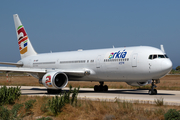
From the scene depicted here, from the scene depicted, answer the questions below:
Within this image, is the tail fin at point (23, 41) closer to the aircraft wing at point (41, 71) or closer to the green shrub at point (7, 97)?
the aircraft wing at point (41, 71)

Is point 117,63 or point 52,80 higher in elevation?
point 117,63

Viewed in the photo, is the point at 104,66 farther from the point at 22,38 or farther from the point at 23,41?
the point at 22,38

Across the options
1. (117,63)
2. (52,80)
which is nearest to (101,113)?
(117,63)

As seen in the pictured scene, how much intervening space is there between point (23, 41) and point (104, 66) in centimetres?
1444

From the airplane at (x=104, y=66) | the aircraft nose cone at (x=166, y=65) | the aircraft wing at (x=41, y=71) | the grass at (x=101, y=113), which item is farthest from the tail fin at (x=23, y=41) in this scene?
the grass at (x=101, y=113)

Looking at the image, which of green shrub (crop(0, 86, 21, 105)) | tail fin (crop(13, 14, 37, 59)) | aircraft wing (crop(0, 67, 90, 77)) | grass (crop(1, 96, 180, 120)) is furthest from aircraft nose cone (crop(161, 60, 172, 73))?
tail fin (crop(13, 14, 37, 59))

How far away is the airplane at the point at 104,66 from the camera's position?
20094 millimetres

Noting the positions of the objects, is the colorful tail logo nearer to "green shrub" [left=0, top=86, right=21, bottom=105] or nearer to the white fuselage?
the white fuselage

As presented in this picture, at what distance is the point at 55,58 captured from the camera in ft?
93.6

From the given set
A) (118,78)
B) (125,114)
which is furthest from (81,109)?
(118,78)

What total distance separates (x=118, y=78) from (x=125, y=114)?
12363 mm

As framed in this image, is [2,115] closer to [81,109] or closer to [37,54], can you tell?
[81,109]

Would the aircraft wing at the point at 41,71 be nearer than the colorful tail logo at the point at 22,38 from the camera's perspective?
Yes

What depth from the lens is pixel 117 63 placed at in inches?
859
